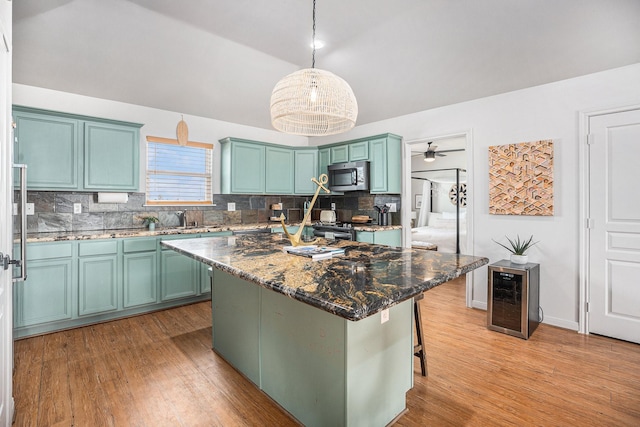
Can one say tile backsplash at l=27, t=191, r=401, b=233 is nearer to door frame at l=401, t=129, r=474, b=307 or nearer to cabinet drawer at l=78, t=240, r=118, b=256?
door frame at l=401, t=129, r=474, b=307

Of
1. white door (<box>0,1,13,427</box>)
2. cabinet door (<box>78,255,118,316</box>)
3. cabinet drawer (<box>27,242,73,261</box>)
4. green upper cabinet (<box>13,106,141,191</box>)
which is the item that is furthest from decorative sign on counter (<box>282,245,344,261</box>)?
green upper cabinet (<box>13,106,141,191</box>)

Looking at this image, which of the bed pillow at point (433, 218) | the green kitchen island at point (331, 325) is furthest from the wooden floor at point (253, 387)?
the bed pillow at point (433, 218)

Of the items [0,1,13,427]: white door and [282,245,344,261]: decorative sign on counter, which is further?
[282,245,344,261]: decorative sign on counter

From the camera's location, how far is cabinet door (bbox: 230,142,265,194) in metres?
4.65

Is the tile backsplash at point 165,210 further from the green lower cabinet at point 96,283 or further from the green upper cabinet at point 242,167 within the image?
the green lower cabinet at point 96,283

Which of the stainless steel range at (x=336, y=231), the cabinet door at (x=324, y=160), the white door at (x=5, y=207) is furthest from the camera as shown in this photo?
the cabinet door at (x=324, y=160)

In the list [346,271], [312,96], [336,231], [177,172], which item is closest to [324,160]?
[336,231]

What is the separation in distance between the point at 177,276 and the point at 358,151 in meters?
3.04

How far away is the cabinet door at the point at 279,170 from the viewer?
5016mm

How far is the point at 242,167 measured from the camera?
4.72 metres

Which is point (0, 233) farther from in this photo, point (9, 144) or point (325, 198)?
point (325, 198)

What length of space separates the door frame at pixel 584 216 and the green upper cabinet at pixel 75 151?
15.7 ft

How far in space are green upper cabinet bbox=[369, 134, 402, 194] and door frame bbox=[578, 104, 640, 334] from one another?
2.07m

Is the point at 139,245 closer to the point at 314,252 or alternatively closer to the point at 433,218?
the point at 314,252
